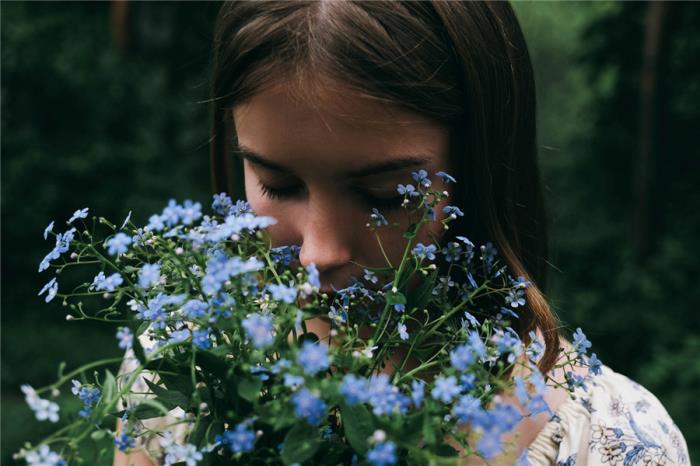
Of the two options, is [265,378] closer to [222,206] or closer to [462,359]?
[462,359]

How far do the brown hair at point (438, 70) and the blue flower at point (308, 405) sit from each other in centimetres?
67

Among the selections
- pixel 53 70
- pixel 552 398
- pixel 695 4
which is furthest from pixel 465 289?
pixel 53 70

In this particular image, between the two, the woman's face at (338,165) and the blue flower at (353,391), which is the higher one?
the woman's face at (338,165)

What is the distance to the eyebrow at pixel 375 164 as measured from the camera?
51.5 inches

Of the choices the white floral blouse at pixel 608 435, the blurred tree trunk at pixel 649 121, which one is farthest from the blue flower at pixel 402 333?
the blurred tree trunk at pixel 649 121

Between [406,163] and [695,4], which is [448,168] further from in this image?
[695,4]

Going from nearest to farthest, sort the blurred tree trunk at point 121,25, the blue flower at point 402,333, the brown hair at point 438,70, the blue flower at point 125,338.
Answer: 1. the blue flower at point 125,338
2. the blue flower at point 402,333
3. the brown hair at point 438,70
4. the blurred tree trunk at point 121,25

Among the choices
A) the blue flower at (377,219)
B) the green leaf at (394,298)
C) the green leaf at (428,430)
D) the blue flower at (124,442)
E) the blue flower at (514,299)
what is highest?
the blue flower at (377,219)

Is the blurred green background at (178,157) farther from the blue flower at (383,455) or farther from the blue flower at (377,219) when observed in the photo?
the blue flower at (383,455)

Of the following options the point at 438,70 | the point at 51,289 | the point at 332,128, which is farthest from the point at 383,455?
the point at 438,70

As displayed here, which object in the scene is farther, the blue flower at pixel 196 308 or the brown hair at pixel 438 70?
the brown hair at pixel 438 70

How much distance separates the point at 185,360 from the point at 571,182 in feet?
25.1

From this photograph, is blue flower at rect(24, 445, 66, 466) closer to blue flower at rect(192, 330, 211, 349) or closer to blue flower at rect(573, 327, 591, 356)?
blue flower at rect(192, 330, 211, 349)

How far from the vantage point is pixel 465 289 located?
1.14 meters
